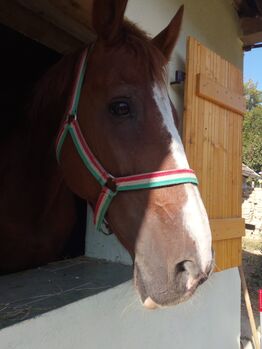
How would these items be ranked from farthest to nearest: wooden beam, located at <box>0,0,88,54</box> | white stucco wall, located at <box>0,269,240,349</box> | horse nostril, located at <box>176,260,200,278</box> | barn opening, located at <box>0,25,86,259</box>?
barn opening, located at <box>0,25,86,259</box> < wooden beam, located at <box>0,0,88,54</box> < white stucco wall, located at <box>0,269,240,349</box> < horse nostril, located at <box>176,260,200,278</box>

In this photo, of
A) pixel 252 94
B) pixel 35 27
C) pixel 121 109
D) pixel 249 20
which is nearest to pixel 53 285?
pixel 121 109

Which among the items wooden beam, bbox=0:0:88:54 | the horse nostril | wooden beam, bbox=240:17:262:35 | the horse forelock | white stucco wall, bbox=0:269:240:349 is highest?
wooden beam, bbox=240:17:262:35

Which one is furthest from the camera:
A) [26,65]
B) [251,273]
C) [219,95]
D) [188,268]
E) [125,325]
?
[251,273]

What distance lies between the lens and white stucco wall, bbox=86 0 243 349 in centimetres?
200

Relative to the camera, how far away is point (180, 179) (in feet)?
3.41

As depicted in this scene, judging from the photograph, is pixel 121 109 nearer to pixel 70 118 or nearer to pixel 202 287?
pixel 70 118

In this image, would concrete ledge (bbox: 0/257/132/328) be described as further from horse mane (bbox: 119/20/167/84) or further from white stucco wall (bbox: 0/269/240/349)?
horse mane (bbox: 119/20/167/84)

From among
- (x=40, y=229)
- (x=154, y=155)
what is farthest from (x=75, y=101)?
(x=40, y=229)

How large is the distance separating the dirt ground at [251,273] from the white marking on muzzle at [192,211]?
3.21m

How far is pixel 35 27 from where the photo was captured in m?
2.27

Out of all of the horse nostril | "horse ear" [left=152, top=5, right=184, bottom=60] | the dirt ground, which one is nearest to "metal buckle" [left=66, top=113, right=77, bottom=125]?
"horse ear" [left=152, top=5, right=184, bottom=60]

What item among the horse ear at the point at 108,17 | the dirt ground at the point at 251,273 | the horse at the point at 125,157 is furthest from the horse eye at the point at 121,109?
the dirt ground at the point at 251,273

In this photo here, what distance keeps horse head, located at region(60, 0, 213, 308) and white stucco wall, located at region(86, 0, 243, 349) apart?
27.2 inches

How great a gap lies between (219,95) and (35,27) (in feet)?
4.36
